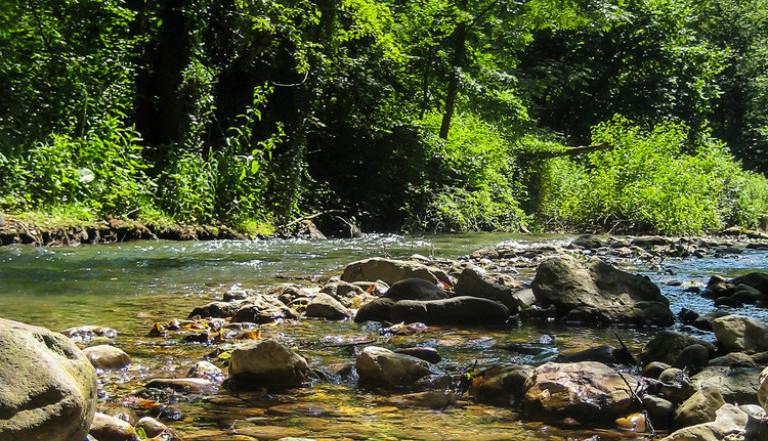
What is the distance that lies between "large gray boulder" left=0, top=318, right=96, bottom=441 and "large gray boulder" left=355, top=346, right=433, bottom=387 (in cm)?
147

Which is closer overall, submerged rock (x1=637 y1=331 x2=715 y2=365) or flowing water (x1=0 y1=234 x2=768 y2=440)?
flowing water (x1=0 y1=234 x2=768 y2=440)

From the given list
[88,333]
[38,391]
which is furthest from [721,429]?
[88,333]

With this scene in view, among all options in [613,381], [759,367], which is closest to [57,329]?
[613,381]

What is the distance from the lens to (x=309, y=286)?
6328mm

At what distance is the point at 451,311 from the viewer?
4.82 meters

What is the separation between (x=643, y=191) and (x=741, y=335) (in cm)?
1221

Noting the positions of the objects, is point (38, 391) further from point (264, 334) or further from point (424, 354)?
point (264, 334)

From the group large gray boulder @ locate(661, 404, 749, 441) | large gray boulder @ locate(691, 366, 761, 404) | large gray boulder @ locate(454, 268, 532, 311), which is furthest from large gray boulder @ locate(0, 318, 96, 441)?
large gray boulder @ locate(454, 268, 532, 311)

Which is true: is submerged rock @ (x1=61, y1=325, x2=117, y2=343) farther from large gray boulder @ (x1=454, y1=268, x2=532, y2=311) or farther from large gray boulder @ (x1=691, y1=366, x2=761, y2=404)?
large gray boulder @ (x1=691, y1=366, x2=761, y2=404)

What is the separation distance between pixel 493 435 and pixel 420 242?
951cm

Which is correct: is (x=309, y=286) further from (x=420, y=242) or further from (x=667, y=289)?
(x=420, y=242)

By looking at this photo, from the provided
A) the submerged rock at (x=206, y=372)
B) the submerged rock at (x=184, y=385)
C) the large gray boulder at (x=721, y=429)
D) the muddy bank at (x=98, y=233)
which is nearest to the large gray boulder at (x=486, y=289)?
the submerged rock at (x=206, y=372)

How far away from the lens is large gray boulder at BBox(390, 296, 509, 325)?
15.8 ft

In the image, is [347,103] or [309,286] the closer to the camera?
[309,286]
